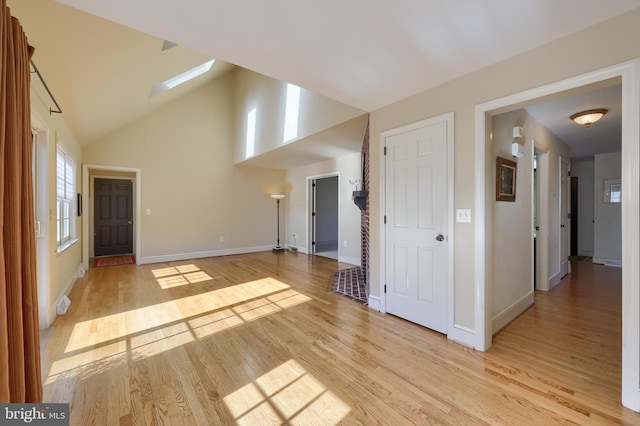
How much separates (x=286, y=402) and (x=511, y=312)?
261cm

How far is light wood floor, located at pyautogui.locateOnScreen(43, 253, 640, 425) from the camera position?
1583mm

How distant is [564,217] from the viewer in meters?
4.75

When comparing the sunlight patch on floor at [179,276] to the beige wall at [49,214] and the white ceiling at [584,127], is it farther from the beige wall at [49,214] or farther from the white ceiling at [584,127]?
the white ceiling at [584,127]

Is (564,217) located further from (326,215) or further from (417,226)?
(326,215)

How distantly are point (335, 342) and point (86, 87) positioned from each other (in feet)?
12.9

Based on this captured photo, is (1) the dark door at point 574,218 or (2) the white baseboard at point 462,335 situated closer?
(2) the white baseboard at point 462,335

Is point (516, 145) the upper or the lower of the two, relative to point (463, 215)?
upper

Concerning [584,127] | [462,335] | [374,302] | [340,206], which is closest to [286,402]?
[462,335]

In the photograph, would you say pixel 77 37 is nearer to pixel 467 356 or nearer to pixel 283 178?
pixel 467 356

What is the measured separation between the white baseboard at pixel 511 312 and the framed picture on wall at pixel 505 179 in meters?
1.19

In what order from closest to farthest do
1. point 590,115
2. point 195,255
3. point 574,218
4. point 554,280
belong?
point 590,115 < point 554,280 < point 195,255 < point 574,218

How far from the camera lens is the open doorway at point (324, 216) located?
23.7ft

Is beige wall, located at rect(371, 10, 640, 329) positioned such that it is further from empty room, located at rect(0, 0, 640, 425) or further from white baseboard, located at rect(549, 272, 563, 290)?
white baseboard, located at rect(549, 272, 563, 290)

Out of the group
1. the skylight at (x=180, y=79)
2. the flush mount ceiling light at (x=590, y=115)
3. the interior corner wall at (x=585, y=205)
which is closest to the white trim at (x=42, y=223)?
the skylight at (x=180, y=79)
